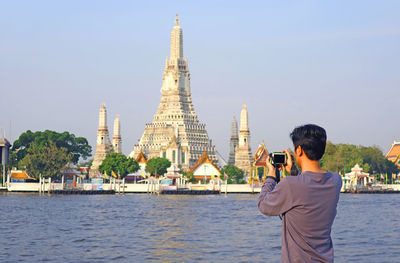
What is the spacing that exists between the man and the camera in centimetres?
13

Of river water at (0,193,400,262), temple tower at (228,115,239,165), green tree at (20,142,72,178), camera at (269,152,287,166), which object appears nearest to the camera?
camera at (269,152,287,166)

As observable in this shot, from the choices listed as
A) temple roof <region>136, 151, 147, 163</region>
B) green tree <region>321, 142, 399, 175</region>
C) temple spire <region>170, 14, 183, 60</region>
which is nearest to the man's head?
green tree <region>321, 142, 399, 175</region>

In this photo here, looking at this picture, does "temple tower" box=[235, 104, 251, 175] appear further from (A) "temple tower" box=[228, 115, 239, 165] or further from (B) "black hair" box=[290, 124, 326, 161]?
(B) "black hair" box=[290, 124, 326, 161]

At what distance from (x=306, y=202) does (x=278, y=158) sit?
0.45m

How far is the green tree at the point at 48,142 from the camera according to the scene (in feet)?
397

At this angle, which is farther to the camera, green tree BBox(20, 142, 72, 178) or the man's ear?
green tree BBox(20, 142, 72, 178)

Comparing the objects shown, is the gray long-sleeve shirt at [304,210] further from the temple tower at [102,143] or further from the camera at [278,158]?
the temple tower at [102,143]

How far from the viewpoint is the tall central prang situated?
5551 inches

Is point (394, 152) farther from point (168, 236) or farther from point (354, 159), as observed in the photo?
point (168, 236)

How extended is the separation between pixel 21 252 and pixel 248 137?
11937cm

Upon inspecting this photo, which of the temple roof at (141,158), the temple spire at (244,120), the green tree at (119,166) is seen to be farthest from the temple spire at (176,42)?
the green tree at (119,166)

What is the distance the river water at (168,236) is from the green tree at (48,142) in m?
68.4

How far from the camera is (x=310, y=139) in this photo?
602 centimetres

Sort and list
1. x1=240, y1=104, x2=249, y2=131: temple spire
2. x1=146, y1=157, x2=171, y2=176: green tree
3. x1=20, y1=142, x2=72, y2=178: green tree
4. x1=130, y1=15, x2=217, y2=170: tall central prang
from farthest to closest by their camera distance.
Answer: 1. x1=240, y1=104, x2=249, y2=131: temple spire
2. x1=130, y1=15, x2=217, y2=170: tall central prang
3. x1=146, y1=157, x2=171, y2=176: green tree
4. x1=20, y1=142, x2=72, y2=178: green tree
